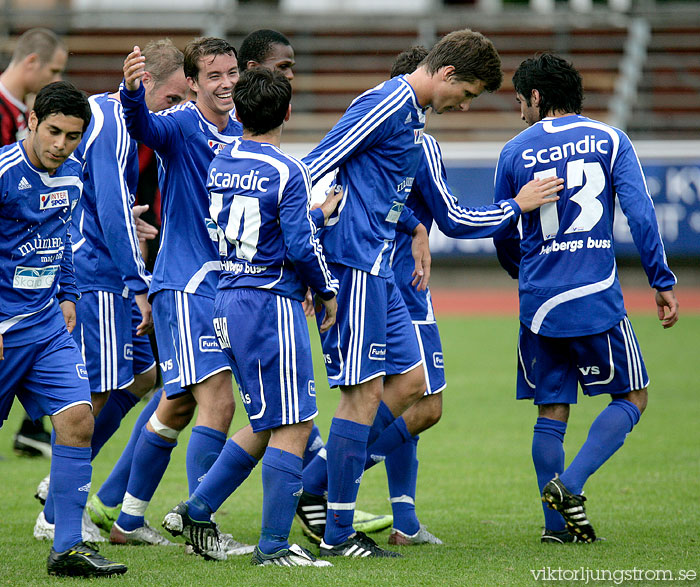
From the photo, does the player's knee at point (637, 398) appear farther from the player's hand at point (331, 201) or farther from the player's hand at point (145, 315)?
the player's hand at point (145, 315)

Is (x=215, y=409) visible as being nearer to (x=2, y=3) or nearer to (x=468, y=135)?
(x=468, y=135)

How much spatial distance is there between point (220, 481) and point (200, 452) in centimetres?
48

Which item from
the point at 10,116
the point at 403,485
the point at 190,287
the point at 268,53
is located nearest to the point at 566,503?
the point at 403,485

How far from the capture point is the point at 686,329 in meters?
13.9

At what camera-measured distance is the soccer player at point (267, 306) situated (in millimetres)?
3926

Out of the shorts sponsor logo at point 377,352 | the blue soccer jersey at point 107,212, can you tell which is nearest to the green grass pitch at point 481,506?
the shorts sponsor logo at point 377,352

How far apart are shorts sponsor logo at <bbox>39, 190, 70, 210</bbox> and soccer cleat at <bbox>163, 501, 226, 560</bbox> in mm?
1316

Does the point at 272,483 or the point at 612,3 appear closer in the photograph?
the point at 272,483

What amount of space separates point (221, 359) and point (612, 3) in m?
22.1

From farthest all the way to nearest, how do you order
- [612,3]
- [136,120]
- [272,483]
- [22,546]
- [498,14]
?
[612,3], [498,14], [22,546], [136,120], [272,483]

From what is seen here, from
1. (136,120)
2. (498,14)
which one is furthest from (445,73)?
(498,14)

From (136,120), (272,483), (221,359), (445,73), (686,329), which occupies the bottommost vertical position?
(686,329)

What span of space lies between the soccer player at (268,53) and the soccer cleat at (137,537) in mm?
2359

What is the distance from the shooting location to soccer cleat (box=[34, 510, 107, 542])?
15.3ft
